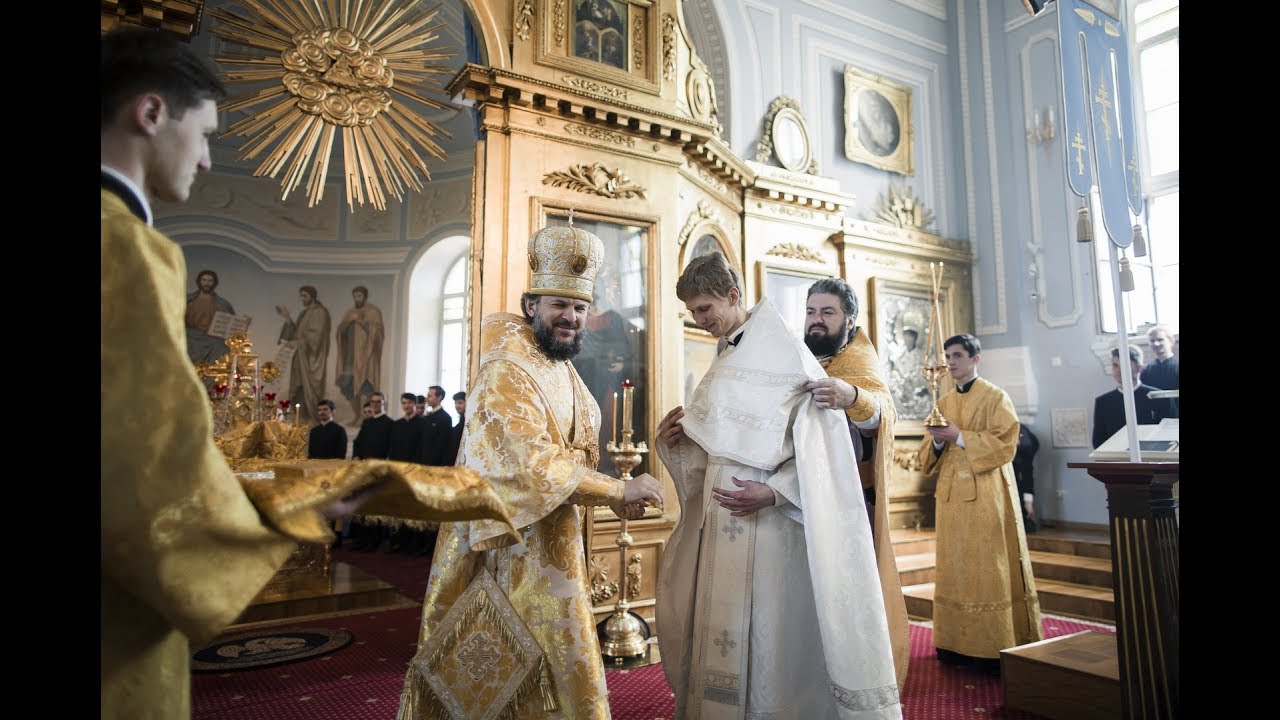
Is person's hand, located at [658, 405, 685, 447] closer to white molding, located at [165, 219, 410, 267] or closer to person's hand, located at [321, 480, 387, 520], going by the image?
person's hand, located at [321, 480, 387, 520]

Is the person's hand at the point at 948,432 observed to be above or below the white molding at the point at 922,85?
below

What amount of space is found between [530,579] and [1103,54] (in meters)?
3.91

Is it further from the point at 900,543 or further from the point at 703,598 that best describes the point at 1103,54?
the point at 900,543

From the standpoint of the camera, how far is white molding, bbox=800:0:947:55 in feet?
31.7

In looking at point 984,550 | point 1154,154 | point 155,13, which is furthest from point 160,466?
point 1154,154

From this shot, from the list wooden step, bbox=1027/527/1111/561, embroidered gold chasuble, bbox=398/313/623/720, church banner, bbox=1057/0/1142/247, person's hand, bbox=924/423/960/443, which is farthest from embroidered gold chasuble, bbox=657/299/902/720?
wooden step, bbox=1027/527/1111/561

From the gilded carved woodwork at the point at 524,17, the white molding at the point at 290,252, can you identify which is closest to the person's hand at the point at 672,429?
the gilded carved woodwork at the point at 524,17

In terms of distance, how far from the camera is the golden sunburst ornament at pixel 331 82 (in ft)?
15.2

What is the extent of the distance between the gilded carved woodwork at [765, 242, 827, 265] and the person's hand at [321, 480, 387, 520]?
7203mm

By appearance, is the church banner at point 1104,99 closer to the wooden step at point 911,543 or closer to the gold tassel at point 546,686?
the gold tassel at point 546,686

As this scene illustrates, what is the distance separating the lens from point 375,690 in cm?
425

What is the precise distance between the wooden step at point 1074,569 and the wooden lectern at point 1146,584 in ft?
14.3

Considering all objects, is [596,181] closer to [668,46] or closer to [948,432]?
[668,46]
